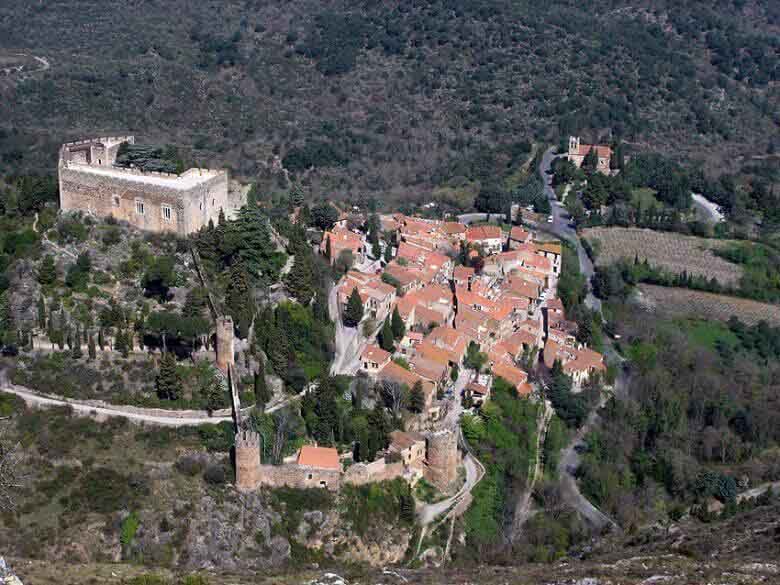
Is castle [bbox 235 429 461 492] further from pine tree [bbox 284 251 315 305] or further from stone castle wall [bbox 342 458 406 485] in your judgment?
pine tree [bbox 284 251 315 305]

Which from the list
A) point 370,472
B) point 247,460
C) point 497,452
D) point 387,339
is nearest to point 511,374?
point 497,452

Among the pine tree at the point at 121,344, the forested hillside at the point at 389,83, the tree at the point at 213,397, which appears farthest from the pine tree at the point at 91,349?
the forested hillside at the point at 389,83

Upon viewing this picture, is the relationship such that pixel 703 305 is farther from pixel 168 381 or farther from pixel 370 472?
pixel 168 381

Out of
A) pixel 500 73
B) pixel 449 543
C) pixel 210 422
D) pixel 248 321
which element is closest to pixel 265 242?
pixel 248 321

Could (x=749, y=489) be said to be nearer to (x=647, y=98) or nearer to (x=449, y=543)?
(x=449, y=543)

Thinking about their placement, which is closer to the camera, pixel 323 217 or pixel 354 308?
pixel 354 308

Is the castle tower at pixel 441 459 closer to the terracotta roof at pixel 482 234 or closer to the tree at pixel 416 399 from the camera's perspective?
the tree at pixel 416 399
